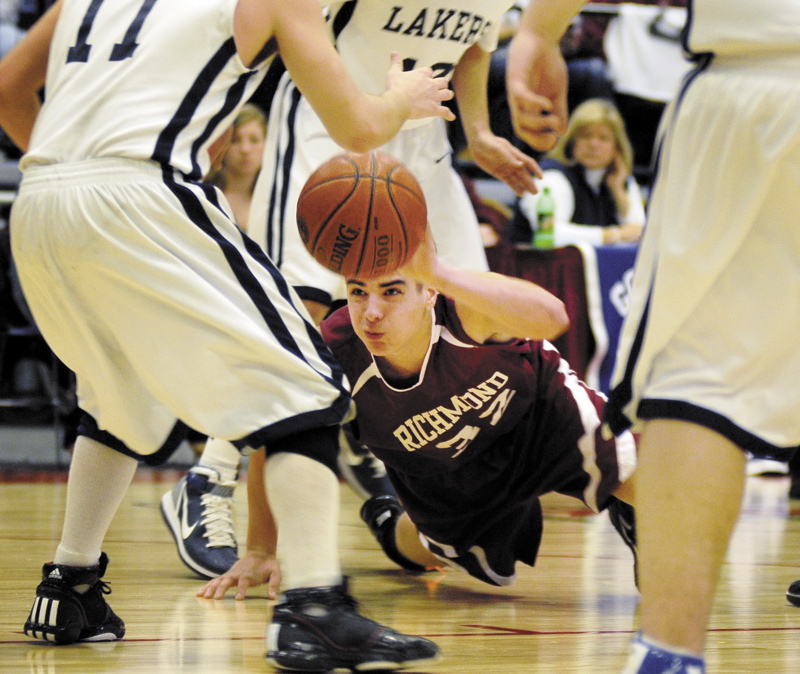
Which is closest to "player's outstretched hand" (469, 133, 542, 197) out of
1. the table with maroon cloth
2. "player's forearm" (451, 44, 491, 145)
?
"player's forearm" (451, 44, 491, 145)

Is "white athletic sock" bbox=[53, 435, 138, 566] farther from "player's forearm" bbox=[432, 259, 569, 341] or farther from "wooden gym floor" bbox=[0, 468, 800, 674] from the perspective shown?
"player's forearm" bbox=[432, 259, 569, 341]

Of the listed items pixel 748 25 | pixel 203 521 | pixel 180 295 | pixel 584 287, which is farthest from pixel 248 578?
pixel 584 287

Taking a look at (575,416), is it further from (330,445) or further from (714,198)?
(714,198)

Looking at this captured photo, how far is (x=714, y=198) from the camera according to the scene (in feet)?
4.91

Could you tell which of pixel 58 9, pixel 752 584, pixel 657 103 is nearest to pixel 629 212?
pixel 657 103

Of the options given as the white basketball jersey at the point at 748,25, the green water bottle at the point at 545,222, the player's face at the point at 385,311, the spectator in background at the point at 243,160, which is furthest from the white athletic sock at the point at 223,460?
→ the green water bottle at the point at 545,222

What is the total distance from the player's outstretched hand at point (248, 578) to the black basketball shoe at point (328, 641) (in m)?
0.77

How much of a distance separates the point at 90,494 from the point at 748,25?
142 cm

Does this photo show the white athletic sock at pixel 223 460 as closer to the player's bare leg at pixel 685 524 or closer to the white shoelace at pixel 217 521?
the white shoelace at pixel 217 521

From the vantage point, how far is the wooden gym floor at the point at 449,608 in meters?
1.94

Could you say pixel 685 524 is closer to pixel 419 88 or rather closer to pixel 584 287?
pixel 419 88

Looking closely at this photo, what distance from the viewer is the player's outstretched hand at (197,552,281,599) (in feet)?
8.38

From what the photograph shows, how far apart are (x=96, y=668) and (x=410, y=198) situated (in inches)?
42.8

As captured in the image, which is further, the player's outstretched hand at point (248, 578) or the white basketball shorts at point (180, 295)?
the player's outstretched hand at point (248, 578)
